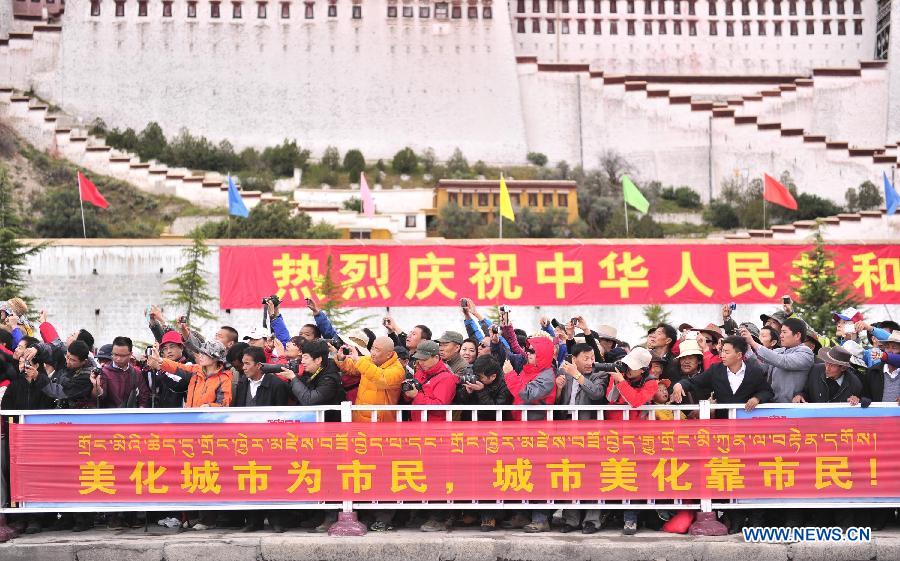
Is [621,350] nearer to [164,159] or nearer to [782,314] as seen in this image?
[782,314]

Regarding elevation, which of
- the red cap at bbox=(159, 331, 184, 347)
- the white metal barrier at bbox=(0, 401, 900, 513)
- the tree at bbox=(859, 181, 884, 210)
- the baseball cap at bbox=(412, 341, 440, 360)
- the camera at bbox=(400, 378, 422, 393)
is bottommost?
the white metal barrier at bbox=(0, 401, 900, 513)

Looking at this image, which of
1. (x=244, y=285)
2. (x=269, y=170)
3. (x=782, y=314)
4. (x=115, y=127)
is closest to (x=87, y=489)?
(x=782, y=314)

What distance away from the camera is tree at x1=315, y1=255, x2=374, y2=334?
70.7 ft

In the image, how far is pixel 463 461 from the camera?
26.1 feet

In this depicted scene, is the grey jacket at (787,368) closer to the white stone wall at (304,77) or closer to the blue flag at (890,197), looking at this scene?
the blue flag at (890,197)

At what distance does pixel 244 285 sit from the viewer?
22734 millimetres

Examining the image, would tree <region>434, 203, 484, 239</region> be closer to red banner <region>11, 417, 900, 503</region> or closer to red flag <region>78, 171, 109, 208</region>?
red flag <region>78, 171, 109, 208</region>

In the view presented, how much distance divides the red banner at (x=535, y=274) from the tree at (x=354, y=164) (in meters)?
21.4

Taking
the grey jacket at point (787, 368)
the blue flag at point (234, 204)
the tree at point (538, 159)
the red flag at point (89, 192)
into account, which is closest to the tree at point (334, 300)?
the blue flag at point (234, 204)

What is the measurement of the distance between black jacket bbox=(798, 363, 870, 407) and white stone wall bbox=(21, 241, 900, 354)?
1455 cm

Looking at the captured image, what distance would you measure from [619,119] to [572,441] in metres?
40.7

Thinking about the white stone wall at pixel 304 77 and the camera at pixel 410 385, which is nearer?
the camera at pixel 410 385

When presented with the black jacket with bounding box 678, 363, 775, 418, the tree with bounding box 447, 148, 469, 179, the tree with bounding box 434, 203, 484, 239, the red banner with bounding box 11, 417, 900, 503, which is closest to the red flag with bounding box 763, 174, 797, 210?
the tree with bounding box 434, 203, 484, 239

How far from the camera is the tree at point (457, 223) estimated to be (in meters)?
38.4
